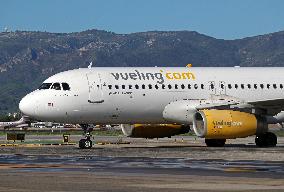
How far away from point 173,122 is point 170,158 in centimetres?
1421

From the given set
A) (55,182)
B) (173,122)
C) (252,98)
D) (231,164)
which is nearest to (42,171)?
(55,182)

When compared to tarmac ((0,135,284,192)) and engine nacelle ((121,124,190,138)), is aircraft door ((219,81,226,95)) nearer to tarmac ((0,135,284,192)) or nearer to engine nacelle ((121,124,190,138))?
engine nacelle ((121,124,190,138))

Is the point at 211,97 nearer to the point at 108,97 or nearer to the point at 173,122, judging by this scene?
the point at 173,122

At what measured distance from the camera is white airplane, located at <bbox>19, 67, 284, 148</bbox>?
1884 inches

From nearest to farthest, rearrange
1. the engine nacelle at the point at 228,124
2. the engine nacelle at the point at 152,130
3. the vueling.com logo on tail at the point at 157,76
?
the engine nacelle at the point at 228,124, the vueling.com logo on tail at the point at 157,76, the engine nacelle at the point at 152,130

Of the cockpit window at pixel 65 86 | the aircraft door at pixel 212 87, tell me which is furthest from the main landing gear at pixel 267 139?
the cockpit window at pixel 65 86

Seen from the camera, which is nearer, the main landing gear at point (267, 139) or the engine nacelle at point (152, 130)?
the main landing gear at point (267, 139)

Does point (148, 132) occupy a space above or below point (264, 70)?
below

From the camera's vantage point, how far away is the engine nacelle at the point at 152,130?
53312 millimetres

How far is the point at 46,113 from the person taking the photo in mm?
48156

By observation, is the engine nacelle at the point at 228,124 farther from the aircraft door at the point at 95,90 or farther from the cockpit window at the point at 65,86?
the cockpit window at the point at 65,86

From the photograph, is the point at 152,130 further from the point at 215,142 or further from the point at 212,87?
the point at 212,87

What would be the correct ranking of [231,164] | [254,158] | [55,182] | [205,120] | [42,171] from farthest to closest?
1. [205,120]
2. [254,158]
3. [231,164]
4. [42,171]
5. [55,182]

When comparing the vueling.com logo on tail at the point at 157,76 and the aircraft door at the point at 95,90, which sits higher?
the vueling.com logo on tail at the point at 157,76
